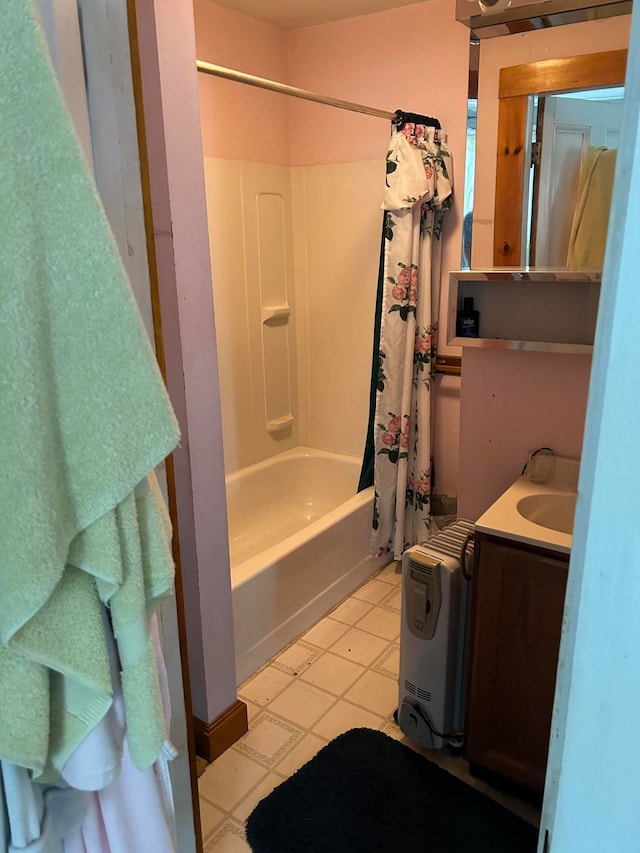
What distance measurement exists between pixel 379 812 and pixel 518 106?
2019 mm

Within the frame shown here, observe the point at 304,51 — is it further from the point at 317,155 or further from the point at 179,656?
the point at 179,656

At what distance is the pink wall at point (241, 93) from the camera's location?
2678 millimetres

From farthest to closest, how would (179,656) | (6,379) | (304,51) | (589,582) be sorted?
(304,51), (179,656), (6,379), (589,582)

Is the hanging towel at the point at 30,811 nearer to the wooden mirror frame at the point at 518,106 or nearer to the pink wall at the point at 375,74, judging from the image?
the wooden mirror frame at the point at 518,106

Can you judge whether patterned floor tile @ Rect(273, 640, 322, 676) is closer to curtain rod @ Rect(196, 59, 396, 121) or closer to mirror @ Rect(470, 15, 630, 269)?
mirror @ Rect(470, 15, 630, 269)

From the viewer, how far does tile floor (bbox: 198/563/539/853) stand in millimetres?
1801

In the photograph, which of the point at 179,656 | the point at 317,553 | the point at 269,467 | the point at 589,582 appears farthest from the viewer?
the point at 269,467

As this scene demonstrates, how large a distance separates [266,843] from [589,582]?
5.26ft

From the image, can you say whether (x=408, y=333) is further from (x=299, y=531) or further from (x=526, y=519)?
(x=526, y=519)

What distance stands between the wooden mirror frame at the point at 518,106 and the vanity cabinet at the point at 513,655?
0.90 meters

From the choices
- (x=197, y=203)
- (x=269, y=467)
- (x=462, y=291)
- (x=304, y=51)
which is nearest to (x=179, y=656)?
(x=197, y=203)

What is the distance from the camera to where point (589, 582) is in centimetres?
43

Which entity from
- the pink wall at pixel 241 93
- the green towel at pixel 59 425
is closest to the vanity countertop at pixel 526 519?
the green towel at pixel 59 425

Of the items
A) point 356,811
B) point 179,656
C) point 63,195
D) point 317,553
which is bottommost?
point 356,811
